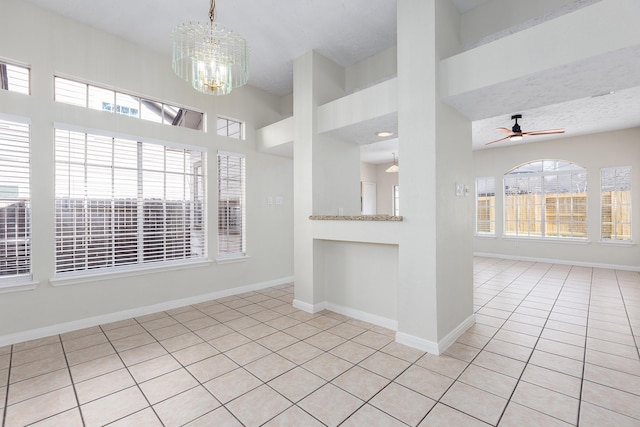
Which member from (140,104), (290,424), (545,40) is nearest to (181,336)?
(290,424)

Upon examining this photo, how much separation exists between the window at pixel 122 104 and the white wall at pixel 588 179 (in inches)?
293

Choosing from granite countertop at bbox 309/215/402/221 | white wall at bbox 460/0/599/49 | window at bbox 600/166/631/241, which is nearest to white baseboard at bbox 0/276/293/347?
granite countertop at bbox 309/215/402/221

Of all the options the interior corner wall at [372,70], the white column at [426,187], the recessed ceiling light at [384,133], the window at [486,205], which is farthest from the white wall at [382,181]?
the white column at [426,187]

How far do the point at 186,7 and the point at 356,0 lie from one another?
5.61 feet

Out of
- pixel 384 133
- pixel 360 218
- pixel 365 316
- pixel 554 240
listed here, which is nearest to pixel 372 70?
pixel 384 133

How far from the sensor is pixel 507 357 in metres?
2.52

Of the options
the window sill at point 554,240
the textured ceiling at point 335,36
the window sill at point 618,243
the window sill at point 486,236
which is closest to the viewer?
the textured ceiling at point 335,36

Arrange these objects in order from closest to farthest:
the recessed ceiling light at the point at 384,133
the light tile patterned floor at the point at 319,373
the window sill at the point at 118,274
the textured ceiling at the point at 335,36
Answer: the light tile patterned floor at the point at 319,373
the textured ceiling at the point at 335,36
the window sill at the point at 118,274
the recessed ceiling light at the point at 384,133

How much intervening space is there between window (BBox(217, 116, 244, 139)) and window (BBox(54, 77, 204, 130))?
0.29m

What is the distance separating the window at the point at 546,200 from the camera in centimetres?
676

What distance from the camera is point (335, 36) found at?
11.3ft

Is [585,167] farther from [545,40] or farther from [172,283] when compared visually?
[172,283]

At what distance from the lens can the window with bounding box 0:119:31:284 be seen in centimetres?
280

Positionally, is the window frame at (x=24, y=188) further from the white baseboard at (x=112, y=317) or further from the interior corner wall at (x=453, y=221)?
the interior corner wall at (x=453, y=221)
